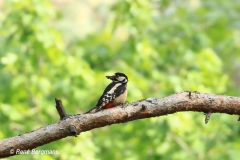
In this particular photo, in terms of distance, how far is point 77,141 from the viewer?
7.67 metres

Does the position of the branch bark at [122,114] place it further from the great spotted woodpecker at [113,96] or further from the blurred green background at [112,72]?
the blurred green background at [112,72]

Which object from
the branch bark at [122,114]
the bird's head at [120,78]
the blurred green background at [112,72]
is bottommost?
the branch bark at [122,114]

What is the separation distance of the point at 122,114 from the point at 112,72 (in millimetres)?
3710

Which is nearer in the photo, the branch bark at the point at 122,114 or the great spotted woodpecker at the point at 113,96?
the branch bark at the point at 122,114

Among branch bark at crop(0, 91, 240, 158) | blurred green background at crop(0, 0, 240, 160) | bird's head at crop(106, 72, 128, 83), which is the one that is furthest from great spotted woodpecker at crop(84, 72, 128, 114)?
blurred green background at crop(0, 0, 240, 160)

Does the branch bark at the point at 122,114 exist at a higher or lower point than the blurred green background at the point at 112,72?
lower

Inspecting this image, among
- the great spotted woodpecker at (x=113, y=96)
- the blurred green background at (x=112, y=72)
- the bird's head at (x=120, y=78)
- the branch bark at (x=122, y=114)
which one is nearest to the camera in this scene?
the branch bark at (x=122, y=114)

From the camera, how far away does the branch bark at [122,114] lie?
416 centimetres

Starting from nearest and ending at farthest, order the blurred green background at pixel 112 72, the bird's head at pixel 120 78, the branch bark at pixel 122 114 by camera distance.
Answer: the branch bark at pixel 122 114
the bird's head at pixel 120 78
the blurred green background at pixel 112 72

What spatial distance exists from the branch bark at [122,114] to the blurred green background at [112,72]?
8.69 feet

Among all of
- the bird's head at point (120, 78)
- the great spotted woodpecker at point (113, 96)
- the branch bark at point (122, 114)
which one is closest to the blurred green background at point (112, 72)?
the bird's head at point (120, 78)

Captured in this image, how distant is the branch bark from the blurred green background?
2.65m

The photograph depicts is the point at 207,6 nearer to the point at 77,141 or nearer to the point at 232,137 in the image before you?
the point at 232,137

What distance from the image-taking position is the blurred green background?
809 centimetres
